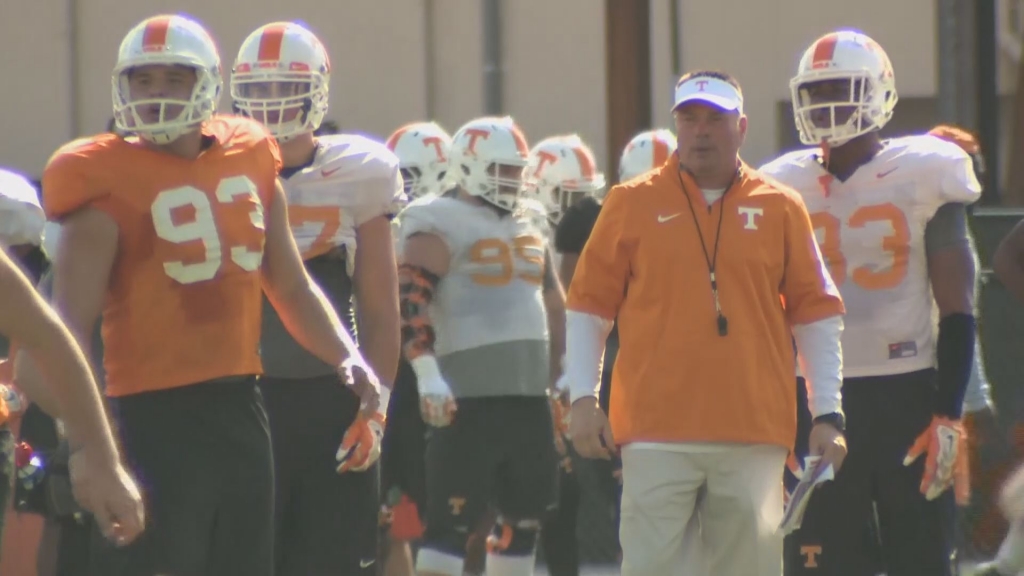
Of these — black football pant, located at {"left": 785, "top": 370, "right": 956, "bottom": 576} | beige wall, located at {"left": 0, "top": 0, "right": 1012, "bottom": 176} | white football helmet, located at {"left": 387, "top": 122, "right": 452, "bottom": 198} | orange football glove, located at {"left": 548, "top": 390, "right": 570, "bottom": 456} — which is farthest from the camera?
beige wall, located at {"left": 0, "top": 0, "right": 1012, "bottom": 176}

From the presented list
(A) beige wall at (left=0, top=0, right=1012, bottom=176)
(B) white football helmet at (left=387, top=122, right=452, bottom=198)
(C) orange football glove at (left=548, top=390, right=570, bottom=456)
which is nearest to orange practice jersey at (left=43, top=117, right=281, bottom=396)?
(C) orange football glove at (left=548, top=390, right=570, bottom=456)

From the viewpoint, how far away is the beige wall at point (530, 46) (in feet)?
49.7

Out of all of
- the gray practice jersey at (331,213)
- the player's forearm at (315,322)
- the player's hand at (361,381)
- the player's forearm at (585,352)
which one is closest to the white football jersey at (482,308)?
the gray practice jersey at (331,213)

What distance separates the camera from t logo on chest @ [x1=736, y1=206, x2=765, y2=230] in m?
4.99

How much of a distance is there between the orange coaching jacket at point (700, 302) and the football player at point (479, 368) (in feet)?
5.94

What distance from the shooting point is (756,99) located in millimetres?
15266

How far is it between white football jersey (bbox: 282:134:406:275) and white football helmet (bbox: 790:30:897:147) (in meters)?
1.26

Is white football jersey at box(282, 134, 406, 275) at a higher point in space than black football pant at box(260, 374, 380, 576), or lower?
higher

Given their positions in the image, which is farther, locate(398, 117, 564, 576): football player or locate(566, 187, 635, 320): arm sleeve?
locate(398, 117, 564, 576): football player

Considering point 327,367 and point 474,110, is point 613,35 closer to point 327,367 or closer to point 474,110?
point 474,110

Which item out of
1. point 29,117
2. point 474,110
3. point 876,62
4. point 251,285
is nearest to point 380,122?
point 474,110

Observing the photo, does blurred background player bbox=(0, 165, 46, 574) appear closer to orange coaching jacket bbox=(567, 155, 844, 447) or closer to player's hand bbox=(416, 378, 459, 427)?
player's hand bbox=(416, 378, 459, 427)

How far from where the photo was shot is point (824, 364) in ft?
16.6

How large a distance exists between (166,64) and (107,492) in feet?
4.92
